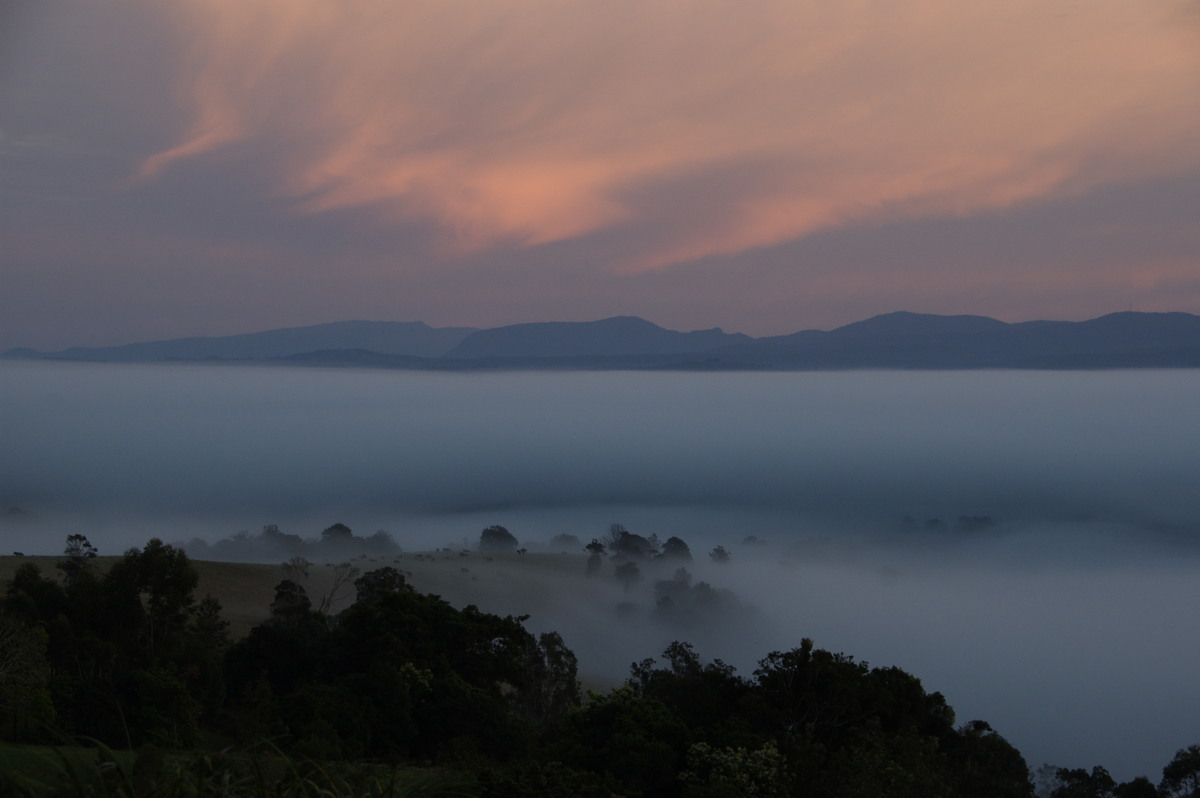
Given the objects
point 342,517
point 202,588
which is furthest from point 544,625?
point 342,517

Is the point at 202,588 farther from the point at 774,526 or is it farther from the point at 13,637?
the point at 774,526

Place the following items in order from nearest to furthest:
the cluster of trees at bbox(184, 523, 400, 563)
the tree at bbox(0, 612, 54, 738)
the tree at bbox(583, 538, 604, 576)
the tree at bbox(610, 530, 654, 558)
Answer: the tree at bbox(0, 612, 54, 738), the tree at bbox(583, 538, 604, 576), the tree at bbox(610, 530, 654, 558), the cluster of trees at bbox(184, 523, 400, 563)

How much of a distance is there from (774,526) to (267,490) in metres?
90.9

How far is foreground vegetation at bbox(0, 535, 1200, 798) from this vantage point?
14398 millimetres

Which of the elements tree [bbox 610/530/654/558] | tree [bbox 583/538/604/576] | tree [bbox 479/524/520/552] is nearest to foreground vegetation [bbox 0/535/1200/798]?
tree [bbox 583/538/604/576]

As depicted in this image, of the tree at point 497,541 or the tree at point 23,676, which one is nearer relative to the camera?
the tree at point 23,676

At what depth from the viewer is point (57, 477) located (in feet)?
578

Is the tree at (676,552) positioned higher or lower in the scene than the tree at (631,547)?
lower

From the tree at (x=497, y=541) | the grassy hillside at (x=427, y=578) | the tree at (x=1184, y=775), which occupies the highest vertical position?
the tree at (x=1184, y=775)

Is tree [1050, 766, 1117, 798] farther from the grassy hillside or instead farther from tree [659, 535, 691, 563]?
tree [659, 535, 691, 563]

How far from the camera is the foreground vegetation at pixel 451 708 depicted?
47.2 feet

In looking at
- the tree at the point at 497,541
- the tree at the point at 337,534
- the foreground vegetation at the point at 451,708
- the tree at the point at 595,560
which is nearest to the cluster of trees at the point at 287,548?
the tree at the point at 337,534

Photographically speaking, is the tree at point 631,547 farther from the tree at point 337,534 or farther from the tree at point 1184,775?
the tree at point 1184,775

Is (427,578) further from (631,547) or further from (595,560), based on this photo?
(631,547)
